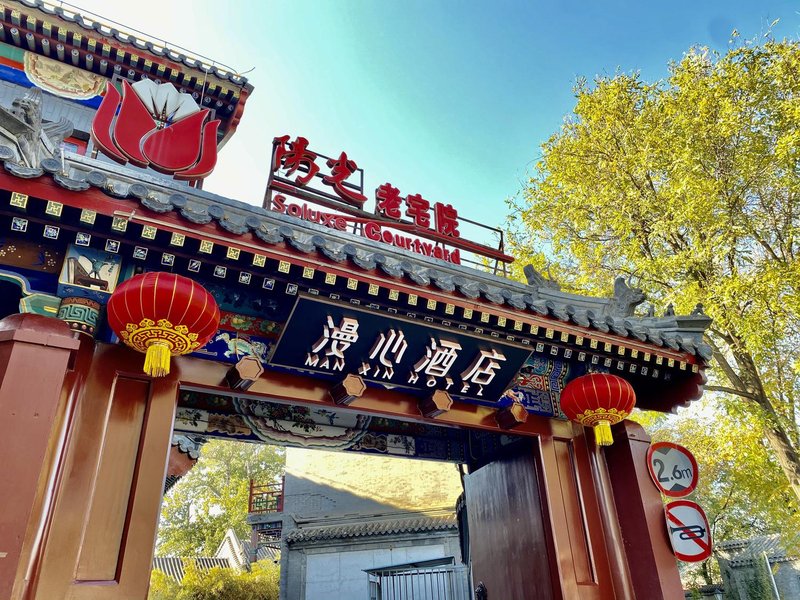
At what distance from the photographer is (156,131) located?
5.81 m

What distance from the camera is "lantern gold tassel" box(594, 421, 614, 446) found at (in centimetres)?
501

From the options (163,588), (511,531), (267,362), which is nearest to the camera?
(267,362)

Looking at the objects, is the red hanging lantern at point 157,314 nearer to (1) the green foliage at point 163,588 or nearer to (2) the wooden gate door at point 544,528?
(2) the wooden gate door at point 544,528

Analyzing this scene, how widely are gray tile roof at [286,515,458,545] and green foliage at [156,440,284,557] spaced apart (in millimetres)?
12479

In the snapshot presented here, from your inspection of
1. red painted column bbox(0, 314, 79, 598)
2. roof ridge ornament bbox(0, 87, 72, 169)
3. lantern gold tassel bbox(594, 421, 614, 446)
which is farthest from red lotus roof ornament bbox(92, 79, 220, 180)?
lantern gold tassel bbox(594, 421, 614, 446)

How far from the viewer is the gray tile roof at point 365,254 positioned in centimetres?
361

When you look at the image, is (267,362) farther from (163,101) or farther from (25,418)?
(163,101)

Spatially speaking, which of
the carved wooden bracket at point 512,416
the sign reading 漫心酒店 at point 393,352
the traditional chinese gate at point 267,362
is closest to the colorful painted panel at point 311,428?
the traditional chinese gate at point 267,362

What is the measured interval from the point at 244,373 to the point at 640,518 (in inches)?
154

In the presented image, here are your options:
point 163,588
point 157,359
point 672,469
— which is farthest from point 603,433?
point 163,588

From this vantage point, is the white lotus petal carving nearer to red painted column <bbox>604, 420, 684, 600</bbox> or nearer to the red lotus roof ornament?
the red lotus roof ornament

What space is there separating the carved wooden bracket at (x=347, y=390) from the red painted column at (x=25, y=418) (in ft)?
6.35

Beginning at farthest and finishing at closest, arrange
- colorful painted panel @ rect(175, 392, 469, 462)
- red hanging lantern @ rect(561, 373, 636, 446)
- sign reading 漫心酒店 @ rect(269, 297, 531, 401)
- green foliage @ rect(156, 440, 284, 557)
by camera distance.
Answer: green foliage @ rect(156, 440, 284, 557) < colorful painted panel @ rect(175, 392, 469, 462) < red hanging lantern @ rect(561, 373, 636, 446) < sign reading 漫心酒店 @ rect(269, 297, 531, 401)

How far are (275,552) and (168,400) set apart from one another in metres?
22.5
